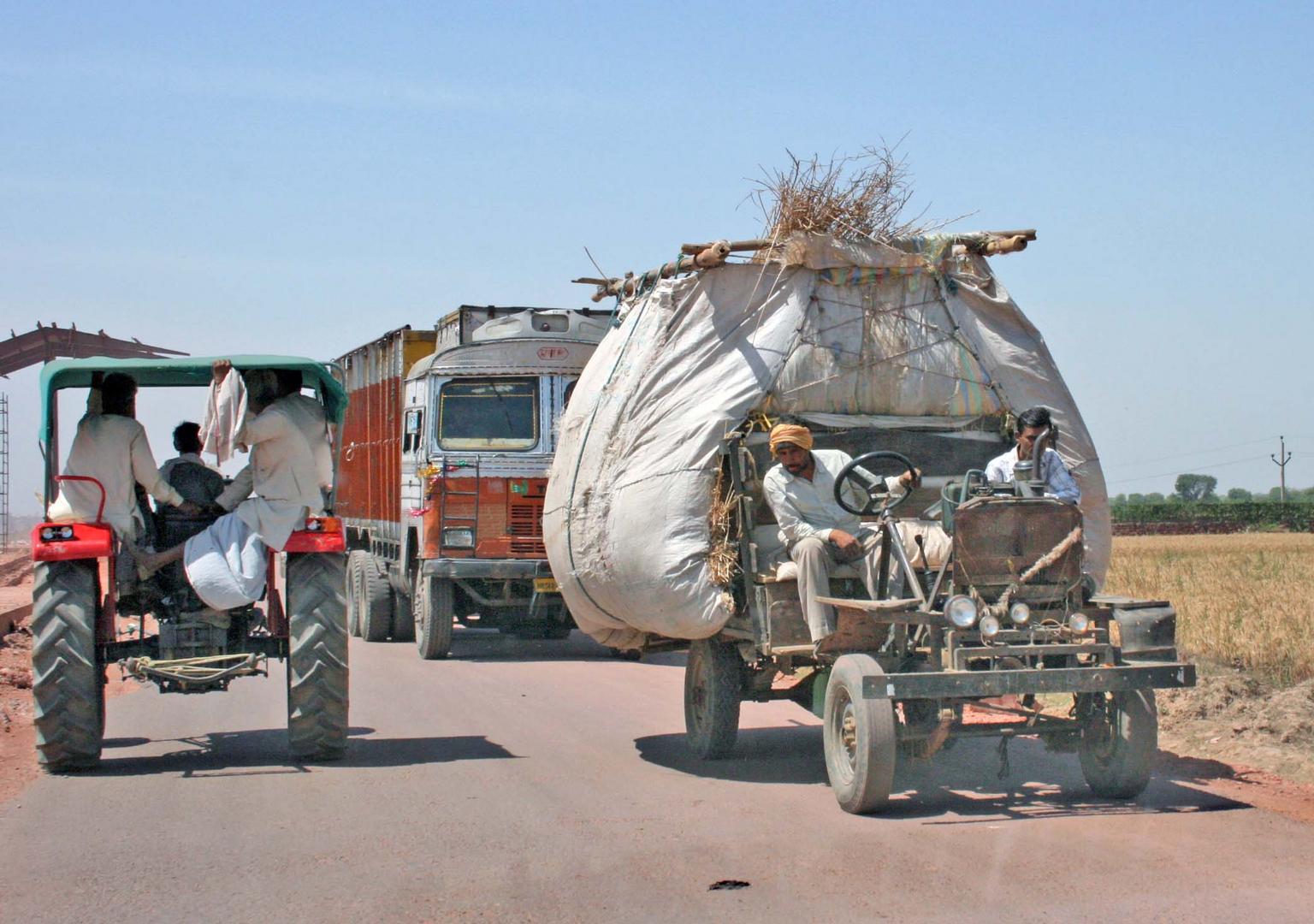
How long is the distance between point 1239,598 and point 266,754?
513 inches

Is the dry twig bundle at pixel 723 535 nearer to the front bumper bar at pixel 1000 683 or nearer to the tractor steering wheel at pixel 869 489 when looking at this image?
the tractor steering wheel at pixel 869 489

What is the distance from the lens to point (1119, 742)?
298 inches

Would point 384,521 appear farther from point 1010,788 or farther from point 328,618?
point 1010,788

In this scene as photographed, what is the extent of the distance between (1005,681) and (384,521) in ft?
41.4

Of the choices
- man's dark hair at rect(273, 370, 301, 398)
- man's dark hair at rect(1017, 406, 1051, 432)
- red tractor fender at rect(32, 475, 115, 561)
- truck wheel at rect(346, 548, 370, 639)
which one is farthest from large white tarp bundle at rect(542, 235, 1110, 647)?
truck wheel at rect(346, 548, 370, 639)

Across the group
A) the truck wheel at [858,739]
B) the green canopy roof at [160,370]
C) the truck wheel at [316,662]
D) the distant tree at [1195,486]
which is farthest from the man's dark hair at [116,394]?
Answer: the distant tree at [1195,486]

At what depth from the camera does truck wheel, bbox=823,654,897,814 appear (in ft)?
23.6

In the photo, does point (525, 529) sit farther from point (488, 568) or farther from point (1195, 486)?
point (1195, 486)

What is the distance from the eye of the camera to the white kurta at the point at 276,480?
30.2 ft

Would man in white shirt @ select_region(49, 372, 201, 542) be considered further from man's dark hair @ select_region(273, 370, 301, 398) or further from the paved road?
the paved road

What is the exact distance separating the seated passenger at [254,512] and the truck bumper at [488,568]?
578 centimetres

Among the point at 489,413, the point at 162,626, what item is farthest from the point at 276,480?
the point at 489,413

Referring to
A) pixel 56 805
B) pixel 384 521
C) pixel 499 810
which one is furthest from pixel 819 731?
pixel 384 521

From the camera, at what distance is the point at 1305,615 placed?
15.0 metres
